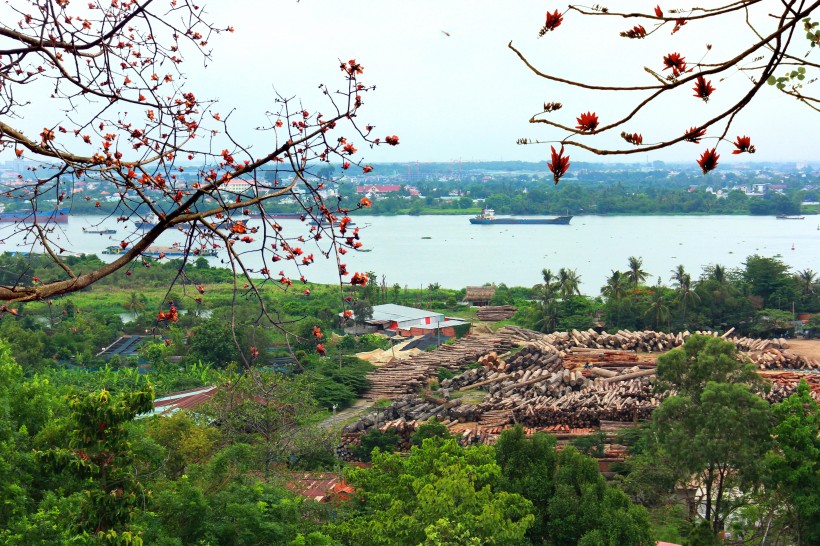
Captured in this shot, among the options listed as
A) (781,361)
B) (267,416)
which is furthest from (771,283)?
(267,416)

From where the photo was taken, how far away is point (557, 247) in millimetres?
40906

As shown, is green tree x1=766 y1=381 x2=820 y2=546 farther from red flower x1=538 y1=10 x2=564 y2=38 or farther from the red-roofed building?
red flower x1=538 y1=10 x2=564 y2=38

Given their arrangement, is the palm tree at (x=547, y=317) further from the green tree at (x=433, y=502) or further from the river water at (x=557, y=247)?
the green tree at (x=433, y=502)

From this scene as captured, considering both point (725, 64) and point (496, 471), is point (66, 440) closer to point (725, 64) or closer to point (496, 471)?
point (496, 471)

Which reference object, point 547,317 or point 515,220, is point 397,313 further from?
point 515,220

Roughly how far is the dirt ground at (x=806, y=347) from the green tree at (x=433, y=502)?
11.8m

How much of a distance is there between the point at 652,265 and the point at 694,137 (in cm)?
3288

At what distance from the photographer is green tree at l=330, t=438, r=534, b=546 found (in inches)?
251

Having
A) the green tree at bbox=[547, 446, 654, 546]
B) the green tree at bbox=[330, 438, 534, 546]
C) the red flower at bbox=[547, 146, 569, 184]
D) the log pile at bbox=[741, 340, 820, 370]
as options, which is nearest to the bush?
the green tree at bbox=[330, 438, 534, 546]

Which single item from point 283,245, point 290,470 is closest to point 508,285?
point 290,470

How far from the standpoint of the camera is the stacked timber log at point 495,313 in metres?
23.4

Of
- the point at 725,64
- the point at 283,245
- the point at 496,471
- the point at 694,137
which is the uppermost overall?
the point at 725,64

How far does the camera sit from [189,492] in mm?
6074

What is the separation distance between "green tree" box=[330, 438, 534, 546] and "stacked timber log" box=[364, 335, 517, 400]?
24.4ft
